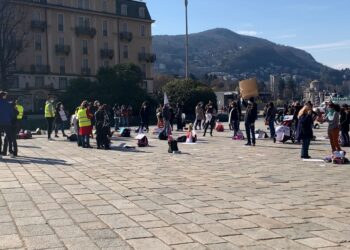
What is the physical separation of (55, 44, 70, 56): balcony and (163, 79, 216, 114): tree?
83.6 ft

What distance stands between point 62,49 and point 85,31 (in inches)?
185

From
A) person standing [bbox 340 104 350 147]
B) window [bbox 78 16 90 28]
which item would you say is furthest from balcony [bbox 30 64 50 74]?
person standing [bbox 340 104 350 147]

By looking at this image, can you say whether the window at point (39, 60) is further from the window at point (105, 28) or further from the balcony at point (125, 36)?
the balcony at point (125, 36)

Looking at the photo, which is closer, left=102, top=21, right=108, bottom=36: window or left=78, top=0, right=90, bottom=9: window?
left=78, top=0, right=90, bottom=9: window

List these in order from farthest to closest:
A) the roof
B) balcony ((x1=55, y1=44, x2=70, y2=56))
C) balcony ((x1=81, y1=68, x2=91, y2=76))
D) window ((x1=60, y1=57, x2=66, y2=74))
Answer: the roof, balcony ((x1=81, y1=68, x2=91, y2=76)), window ((x1=60, y1=57, x2=66, y2=74)), balcony ((x1=55, y1=44, x2=70, y2=56))

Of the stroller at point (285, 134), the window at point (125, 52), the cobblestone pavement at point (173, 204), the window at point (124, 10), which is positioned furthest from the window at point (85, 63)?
the cobblestone pavement at point (173, 204)

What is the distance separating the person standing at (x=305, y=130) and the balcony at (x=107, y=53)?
62.4 metres

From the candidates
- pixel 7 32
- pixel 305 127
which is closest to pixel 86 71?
pixel 7 32

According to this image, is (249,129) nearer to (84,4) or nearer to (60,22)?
(60,22)

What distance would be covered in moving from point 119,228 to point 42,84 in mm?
63116

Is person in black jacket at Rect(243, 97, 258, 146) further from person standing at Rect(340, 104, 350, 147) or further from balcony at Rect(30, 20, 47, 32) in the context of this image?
balcony at Rect(30, 20, 47, 32)

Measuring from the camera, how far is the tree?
47.9m

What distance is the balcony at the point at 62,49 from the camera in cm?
6875

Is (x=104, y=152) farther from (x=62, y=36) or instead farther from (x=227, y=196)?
(x=62, y=36)
